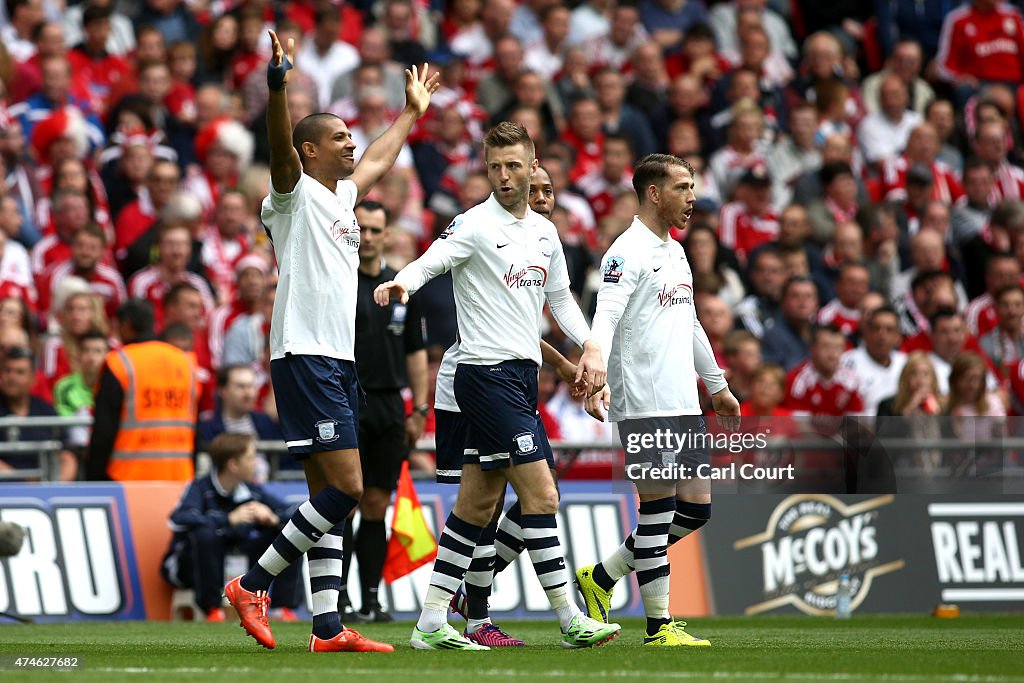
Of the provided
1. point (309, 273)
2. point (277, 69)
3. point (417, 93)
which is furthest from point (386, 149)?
point (277, 69)

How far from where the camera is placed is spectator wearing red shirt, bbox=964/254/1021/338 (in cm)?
1686

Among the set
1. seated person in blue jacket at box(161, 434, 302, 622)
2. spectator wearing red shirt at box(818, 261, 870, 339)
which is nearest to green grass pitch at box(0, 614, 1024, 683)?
seated person in blue jacket at box(161, 434, 302, 622)

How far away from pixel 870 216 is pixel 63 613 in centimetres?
988

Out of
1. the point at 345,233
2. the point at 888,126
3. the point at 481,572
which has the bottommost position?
the point at 481,572

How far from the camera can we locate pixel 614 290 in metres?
9.08

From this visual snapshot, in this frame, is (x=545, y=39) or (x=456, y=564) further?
(x=545, y=39)

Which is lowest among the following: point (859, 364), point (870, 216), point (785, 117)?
point (859, 364)

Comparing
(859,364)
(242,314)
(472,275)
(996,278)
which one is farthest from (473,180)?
(472,275)

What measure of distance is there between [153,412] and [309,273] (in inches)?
182

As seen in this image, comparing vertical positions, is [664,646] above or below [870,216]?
below

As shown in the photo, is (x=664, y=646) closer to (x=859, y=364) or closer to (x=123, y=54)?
(x=859, y=364)

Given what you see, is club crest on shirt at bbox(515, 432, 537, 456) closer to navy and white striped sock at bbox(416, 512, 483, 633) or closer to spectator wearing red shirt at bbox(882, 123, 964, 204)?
navy and white striped sock at bbox(416, 512, 483, 633)

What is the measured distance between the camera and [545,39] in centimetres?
2003

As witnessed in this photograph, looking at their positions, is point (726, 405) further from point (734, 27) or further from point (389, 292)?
point (734, 27)
